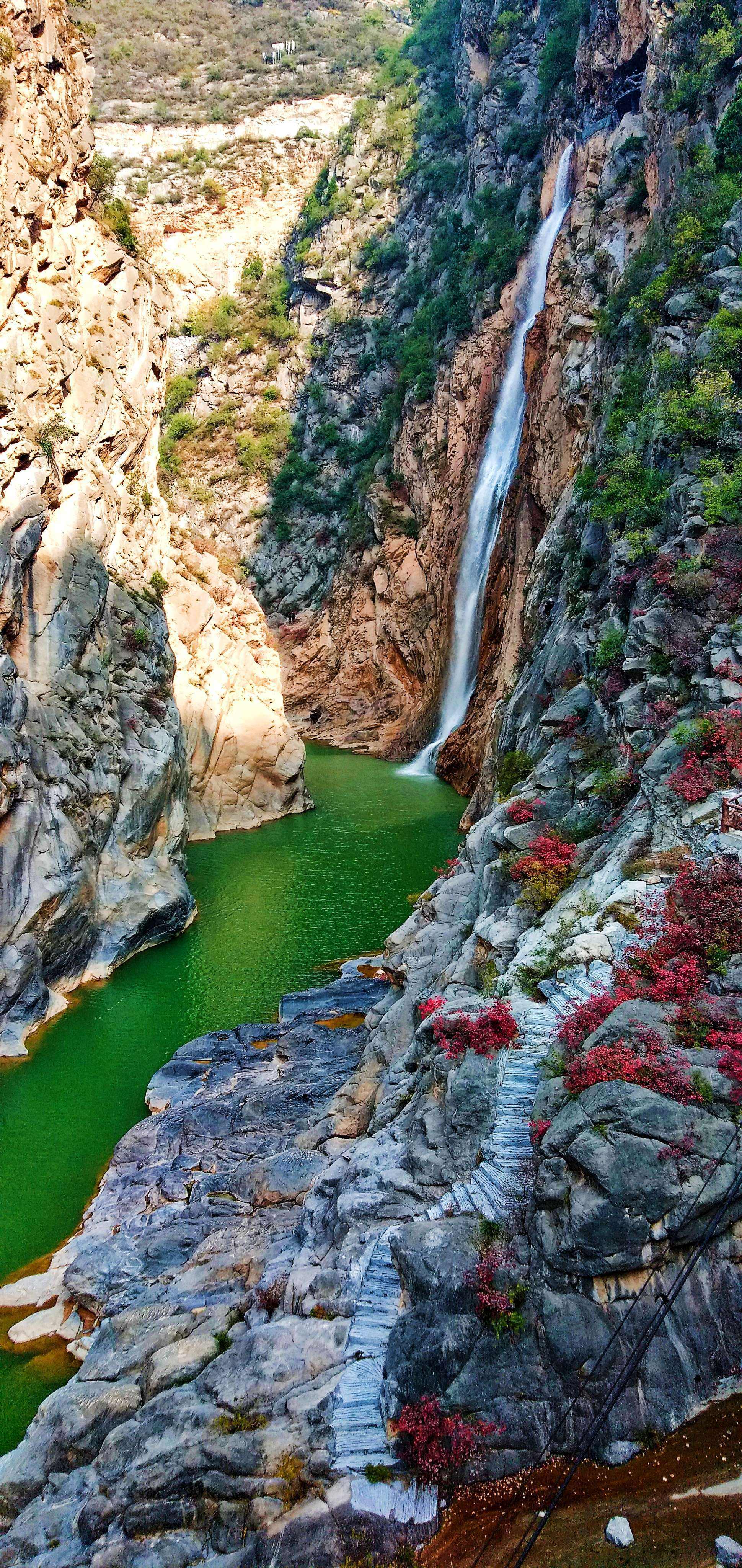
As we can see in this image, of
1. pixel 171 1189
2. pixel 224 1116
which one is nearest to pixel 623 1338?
pixel 171 1189

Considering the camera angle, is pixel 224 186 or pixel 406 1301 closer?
pixel 406 1301

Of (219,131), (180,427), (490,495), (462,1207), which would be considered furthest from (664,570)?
(219,131)

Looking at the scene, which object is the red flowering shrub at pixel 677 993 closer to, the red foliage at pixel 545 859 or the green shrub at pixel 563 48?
the red foliage at pixel 545 859

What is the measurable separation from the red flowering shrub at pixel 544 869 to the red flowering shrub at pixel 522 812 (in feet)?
2.26

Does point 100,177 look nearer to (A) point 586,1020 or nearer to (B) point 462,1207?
(A) point 586,1020

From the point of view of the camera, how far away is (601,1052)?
7.12m

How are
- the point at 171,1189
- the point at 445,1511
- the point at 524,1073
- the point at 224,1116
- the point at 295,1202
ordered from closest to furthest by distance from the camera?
the point at 445,1511, the point at 524,1073, the point at 295,1202, the point at 171,1189, the point at 224,1116

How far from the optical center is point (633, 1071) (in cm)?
687

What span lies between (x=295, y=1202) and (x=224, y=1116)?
2.91 meters

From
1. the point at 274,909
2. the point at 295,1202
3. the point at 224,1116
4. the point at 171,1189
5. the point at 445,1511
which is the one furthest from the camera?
the point at 274,909

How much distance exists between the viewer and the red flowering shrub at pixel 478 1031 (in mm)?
8633

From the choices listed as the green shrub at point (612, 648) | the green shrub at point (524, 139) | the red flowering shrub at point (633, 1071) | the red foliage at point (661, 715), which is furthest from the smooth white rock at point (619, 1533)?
the green shrub at point (524, 139)

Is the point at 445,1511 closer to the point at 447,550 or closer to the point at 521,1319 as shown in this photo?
the point at 521,1319

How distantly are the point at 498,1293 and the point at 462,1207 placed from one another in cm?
97
